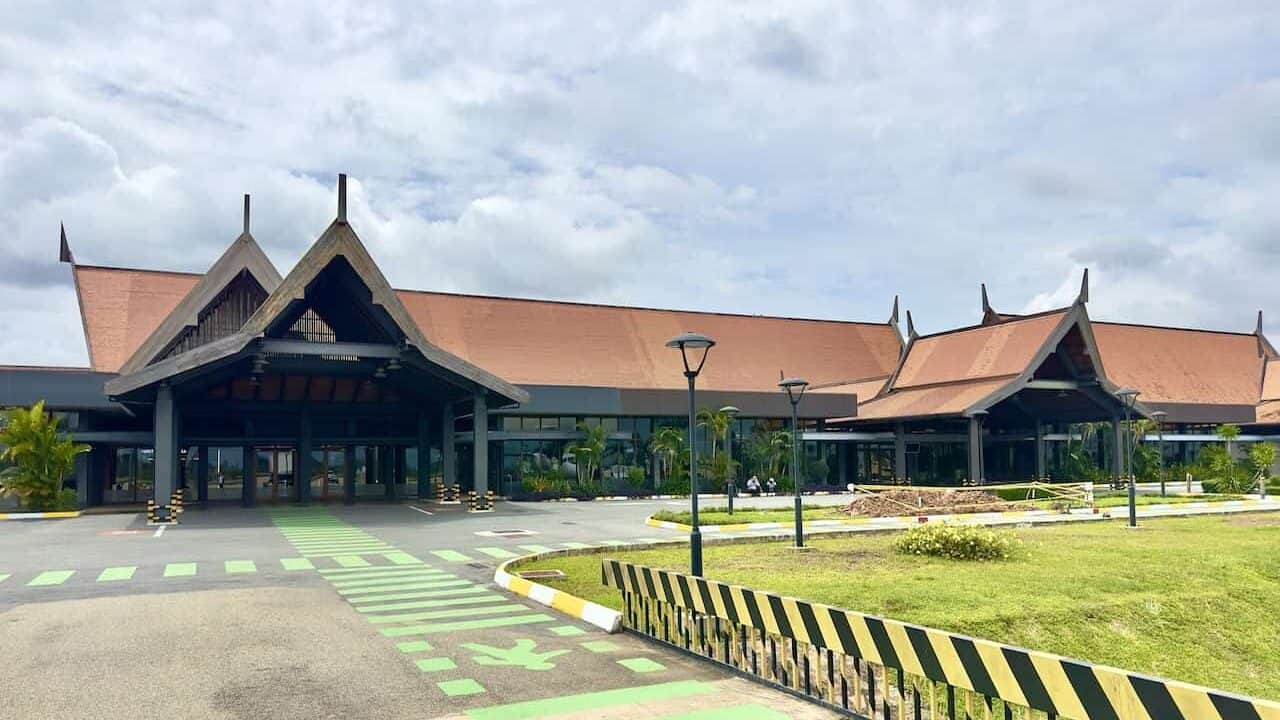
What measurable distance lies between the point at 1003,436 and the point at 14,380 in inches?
1786

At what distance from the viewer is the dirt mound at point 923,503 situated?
1276 inches

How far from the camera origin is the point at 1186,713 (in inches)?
240

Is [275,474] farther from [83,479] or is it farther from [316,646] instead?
[316,646]

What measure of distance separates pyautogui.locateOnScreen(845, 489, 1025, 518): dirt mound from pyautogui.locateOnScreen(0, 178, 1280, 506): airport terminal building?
35.4 ft

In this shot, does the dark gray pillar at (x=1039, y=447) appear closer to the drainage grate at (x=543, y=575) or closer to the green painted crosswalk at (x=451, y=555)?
the green painted crosswalk at (x=451, y=555)

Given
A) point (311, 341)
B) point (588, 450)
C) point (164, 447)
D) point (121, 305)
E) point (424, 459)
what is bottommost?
point (424, 459)

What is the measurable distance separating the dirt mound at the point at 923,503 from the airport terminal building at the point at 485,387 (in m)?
10.8

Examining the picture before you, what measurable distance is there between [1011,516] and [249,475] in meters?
29.0

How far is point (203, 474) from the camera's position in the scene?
4109cm

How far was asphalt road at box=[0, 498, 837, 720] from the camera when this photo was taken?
8.89 m

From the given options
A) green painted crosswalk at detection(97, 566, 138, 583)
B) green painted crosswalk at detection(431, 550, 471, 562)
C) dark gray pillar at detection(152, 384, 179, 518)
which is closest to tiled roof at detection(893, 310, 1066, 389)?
green painted crosswalk at detection(431, 550, 471, 562)

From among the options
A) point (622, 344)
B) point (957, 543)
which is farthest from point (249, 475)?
point (957, 543)

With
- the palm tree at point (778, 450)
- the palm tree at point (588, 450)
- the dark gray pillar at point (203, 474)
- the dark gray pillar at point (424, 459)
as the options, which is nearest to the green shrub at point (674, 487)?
the palm tree at point (588, 450)

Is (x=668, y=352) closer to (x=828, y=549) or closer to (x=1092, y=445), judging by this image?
(x=1092, y=445)
